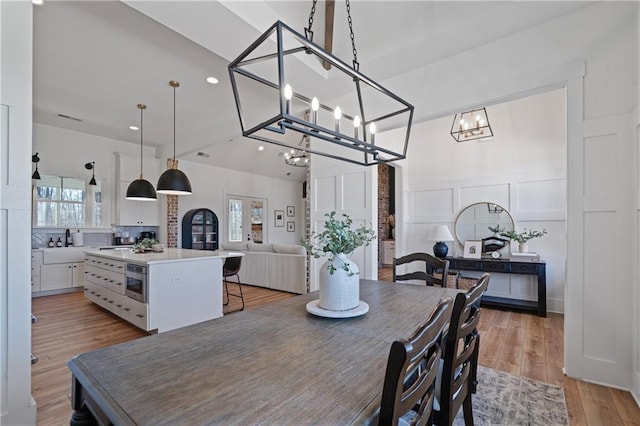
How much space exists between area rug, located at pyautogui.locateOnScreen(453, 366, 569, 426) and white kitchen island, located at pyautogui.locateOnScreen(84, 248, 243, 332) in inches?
116

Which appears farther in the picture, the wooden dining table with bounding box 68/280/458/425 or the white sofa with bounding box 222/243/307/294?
the white sofa with bounding box 222/243/307/294

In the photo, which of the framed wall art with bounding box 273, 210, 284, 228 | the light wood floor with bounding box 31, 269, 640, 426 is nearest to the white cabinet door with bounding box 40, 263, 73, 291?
the light wood floor with bounding box 31, 269, 640, 426

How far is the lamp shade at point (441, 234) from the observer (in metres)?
4.87

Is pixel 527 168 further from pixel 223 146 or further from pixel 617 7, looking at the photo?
pixel 223 146

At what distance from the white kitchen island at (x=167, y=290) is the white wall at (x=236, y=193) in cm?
313

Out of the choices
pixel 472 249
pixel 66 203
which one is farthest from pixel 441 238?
pixel 66 203

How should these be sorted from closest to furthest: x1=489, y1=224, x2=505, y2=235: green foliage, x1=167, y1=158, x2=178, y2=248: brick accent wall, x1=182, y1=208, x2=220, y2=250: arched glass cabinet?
1. x1=489, y1=224, x2=505, y2=235: green foliage
2. x1=167, y1=158, x2=178, y2=248: brick accent wall
3. x1=182, y1=208, x2=220, y2=250: arched glass cabinet

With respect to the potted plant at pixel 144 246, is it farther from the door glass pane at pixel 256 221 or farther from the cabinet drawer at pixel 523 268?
the cabinet drawer at pixel 523 268

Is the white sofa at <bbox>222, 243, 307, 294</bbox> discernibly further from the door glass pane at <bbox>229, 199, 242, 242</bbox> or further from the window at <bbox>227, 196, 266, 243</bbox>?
the window at <bbox>227, 196, 266, 243</bbox>

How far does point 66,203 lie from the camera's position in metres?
5.90

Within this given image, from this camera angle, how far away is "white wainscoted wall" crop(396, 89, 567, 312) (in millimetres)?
4262

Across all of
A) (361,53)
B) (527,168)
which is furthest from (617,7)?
(527,168)

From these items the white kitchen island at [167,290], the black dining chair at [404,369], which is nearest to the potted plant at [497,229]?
the white kitchen island at [167,290]

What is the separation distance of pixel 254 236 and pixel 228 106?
4801mm
